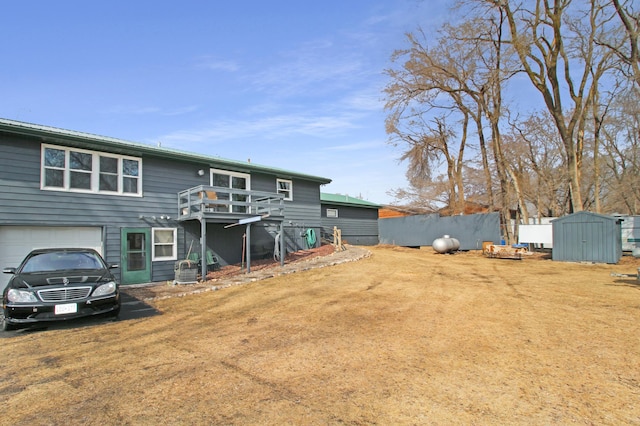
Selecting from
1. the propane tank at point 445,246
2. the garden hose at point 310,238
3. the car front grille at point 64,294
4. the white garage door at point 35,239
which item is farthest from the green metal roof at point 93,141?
the propane tank at point 445,246

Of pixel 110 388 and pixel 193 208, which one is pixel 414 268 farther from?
pixel 110 388

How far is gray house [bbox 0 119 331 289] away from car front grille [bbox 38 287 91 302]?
4.57 meters

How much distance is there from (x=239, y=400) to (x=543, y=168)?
33.8 metres

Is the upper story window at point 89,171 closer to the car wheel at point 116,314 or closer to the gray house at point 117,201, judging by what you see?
the gray house at point 117,201

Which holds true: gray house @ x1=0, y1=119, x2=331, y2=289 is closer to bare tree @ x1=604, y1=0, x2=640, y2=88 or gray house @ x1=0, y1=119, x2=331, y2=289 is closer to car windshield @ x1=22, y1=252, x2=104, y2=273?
car windshield @ x1=22, y1=252, x2=104, y2=273

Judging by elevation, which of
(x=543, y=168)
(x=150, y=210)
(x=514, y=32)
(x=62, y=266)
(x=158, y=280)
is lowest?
(x=158, y=280)

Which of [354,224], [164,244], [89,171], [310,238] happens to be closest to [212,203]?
[164,244]

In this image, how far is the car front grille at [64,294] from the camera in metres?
6.02

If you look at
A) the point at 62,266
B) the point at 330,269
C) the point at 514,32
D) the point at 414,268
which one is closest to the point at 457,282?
the point at 414,268

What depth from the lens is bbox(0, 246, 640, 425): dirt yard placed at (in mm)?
3137

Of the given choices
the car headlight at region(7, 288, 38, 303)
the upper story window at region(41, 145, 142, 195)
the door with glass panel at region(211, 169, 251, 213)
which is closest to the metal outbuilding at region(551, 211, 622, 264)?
the door with glass panel at region(211, 169, 251, 213)

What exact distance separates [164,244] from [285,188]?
6011 mm

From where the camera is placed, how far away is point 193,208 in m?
12.4

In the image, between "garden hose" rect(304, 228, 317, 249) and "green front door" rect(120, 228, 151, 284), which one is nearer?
"green front door" rect(120, 228, 151, 284)
